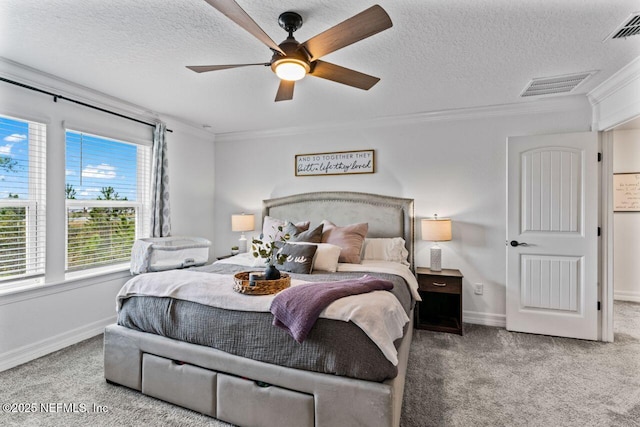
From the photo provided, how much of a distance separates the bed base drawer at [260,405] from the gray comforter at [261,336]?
0.53 feet

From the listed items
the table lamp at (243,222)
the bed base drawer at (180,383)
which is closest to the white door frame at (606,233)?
the bed base drawer at (180,383)

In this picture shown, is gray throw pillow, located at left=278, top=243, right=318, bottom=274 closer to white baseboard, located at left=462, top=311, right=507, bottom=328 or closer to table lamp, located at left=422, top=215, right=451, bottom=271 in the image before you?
table lamp, located at left=422, top=215, right=451, bottom=271

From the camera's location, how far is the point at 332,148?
4.23 meters

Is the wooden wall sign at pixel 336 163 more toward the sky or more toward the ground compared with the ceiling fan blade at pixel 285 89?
more toward the ground

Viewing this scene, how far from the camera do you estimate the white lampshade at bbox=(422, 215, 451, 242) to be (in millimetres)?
3396

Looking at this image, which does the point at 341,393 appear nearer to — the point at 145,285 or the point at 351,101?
the point at 145,285

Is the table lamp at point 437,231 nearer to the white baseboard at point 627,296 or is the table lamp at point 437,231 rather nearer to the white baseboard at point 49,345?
the white baseboard at point 627,296

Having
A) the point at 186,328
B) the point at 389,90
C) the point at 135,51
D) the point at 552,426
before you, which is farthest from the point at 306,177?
the point at 552,426

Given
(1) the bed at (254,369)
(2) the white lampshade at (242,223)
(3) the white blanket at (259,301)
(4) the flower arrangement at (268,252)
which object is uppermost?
(2) the white lampshade at (242,223)

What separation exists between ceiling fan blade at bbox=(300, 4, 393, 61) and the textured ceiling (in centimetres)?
24

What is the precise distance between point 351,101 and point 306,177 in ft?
4.33

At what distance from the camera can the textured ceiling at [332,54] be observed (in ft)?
5.98

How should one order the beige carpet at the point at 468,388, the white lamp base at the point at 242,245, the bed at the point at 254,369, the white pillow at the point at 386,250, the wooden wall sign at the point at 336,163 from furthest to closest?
the white lamp base at the point at 242,245, the wooden wall sign at the point at 336,163, the white pillow at the point at 386,250, the beige carpet at the point at 468,388, the bed at the point at 254,369

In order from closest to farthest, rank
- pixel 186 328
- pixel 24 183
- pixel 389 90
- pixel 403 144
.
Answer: pixel 186 328, pixel 24 183, pixel 389 90, pixel 403 144
